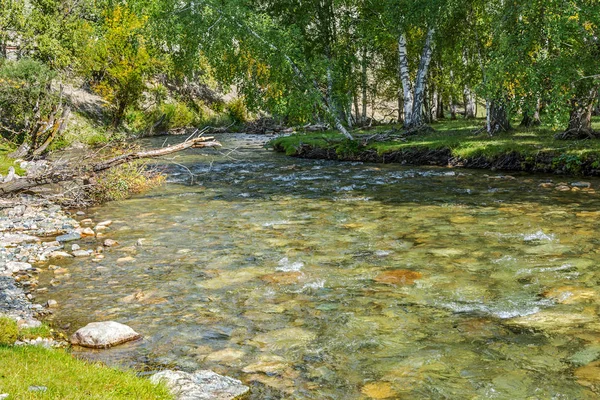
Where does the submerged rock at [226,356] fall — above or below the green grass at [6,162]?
below

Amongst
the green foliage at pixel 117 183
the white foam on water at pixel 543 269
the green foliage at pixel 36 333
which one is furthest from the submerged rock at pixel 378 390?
the green foliage at pixel 117 183

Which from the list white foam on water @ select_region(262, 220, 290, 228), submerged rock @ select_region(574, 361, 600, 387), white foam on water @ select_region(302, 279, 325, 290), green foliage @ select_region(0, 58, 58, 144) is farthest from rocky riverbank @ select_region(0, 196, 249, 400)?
green foliage @ select_region(0, 58, 58, 144)

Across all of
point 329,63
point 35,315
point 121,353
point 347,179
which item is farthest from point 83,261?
point 329,63

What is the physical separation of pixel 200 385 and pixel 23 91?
29057 mm

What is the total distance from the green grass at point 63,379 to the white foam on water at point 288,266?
4.74 metres

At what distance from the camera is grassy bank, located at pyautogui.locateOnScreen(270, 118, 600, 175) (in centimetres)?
2006

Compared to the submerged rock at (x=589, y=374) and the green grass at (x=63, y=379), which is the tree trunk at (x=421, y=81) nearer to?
the submerged rock at (x=589, y=374)

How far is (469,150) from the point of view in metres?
23.2

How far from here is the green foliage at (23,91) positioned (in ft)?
97.6

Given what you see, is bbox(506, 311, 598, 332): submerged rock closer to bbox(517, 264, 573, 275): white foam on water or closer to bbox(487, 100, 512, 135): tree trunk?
bbox(517, 264, 573, 275): white foam on water

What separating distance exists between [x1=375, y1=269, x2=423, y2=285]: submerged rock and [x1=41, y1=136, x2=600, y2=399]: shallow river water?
0.05 meters

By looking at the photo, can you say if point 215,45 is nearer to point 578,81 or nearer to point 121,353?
point 578,81

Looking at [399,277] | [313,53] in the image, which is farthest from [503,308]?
[313,53]

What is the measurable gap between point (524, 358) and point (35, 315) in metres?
7.14
